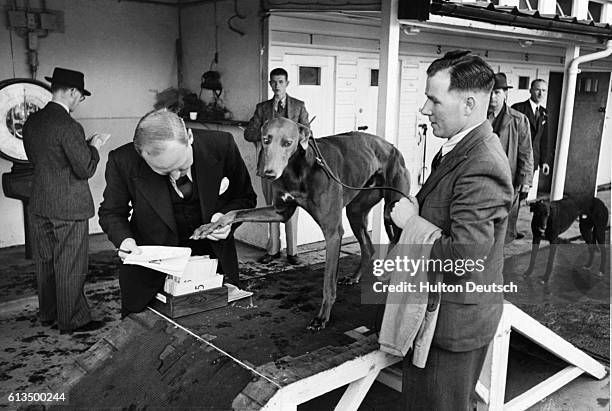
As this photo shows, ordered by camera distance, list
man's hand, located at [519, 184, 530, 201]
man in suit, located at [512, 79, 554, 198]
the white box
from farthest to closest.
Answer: man in suit, located at [512, 79, 554, 198]
man's hand, located at [519, 184, 530, 201]
the white box

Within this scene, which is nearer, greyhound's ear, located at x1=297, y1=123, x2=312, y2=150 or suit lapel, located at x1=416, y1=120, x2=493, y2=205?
suit lapel, located at x1=416, y1=120, x2=493, y2=205

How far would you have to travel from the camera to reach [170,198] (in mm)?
2943

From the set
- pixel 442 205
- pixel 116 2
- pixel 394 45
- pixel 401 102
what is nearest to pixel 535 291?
pixel 394 45

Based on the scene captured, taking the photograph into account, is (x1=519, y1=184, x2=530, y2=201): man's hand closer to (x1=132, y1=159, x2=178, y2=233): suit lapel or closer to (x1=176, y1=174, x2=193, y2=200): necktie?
(x1=176, y1=174, x2=193, y2=200): necktie

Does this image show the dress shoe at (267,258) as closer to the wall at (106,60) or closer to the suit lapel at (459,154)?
the wall at (106,60)

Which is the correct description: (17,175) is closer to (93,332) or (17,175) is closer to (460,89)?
(93,332)

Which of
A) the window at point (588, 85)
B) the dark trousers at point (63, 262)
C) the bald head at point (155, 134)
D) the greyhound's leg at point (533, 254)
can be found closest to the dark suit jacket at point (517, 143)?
the greyhound's leg at point (533, 254)

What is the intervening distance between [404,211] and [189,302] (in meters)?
1.43

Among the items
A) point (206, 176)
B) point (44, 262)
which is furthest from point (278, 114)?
point (206, 176)

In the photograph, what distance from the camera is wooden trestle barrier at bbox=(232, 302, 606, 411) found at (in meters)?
2.47

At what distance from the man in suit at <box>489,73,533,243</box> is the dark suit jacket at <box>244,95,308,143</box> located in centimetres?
192

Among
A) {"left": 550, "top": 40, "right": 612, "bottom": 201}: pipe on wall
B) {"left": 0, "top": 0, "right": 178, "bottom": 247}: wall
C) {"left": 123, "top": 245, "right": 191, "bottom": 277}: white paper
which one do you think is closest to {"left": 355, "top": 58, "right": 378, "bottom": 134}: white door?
{"left": 550, "top": 40, "right": 612, "bottom": 201}: pipe on wall

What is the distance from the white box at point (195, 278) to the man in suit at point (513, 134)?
3386 mm

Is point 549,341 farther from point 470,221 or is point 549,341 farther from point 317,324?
point 470,221
